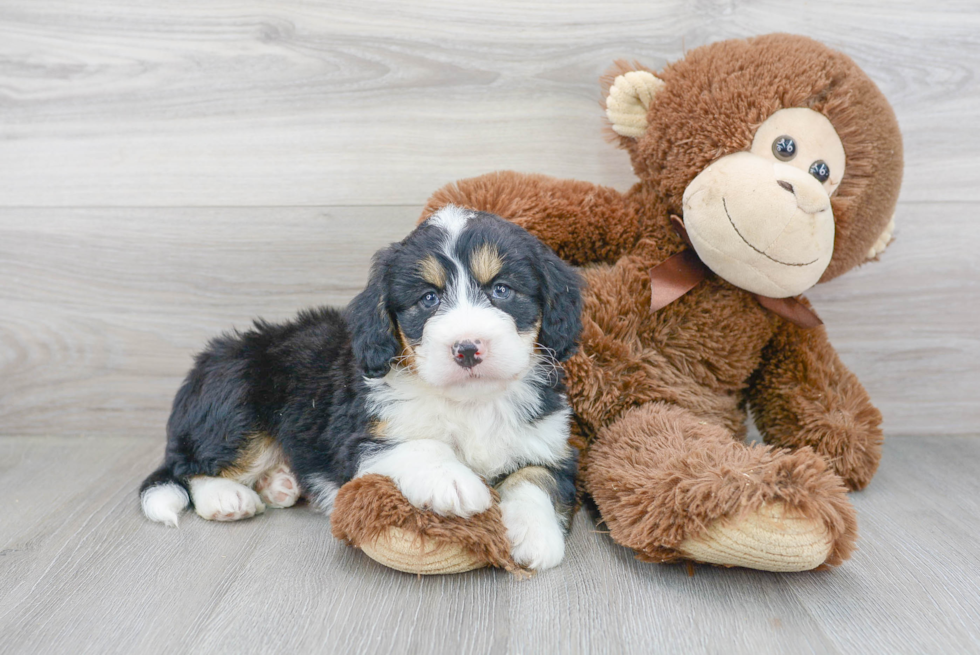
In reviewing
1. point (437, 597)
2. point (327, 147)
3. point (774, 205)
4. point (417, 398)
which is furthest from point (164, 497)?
point (774, 205)

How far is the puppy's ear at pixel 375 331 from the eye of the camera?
1687 millimetres

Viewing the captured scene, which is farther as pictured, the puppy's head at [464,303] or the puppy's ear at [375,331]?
the puppy's ear at [375,331]

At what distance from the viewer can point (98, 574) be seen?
170 centimetres

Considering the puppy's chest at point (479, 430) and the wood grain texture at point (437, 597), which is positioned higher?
the puppy's chest at point (479, 430)

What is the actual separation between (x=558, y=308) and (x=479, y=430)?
14.1 inches

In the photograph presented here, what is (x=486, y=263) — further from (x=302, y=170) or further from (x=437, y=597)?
(x=302, y=170)

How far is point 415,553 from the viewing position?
1.57 metres

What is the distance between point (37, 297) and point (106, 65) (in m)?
0.85

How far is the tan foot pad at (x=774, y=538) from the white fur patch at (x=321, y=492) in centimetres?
98

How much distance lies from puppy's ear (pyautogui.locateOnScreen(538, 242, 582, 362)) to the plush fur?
225mm

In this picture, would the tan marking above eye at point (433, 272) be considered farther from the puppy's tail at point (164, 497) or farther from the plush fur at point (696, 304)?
the puppy's tail at point (164, 497)

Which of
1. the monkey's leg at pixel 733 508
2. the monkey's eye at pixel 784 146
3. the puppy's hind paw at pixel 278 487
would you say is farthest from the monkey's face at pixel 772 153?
the puppy's hind paw at pixel 278 487

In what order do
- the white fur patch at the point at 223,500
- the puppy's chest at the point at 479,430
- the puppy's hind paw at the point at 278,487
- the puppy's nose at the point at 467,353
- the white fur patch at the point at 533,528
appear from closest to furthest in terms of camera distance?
the puppy's nose at the point at 467,353, the white fur patch at the point at 533,528, the puppy's chest at the point at 479,430, the white fur patch at the point at 223,500, the puppy's hind paw at the point at 278,487

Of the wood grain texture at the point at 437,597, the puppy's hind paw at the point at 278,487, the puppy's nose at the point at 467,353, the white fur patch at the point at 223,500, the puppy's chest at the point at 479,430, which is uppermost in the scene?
the puppy's nose at the point at 467,353
